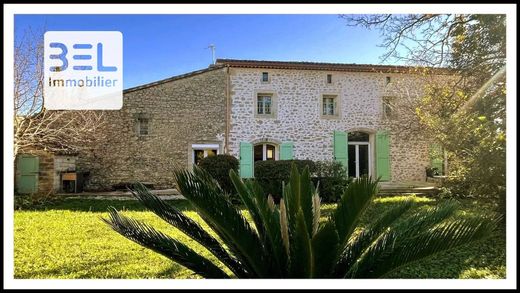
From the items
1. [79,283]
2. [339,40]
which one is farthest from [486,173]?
[79,283]

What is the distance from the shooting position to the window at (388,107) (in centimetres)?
892

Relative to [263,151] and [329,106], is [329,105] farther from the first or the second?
[263,151]

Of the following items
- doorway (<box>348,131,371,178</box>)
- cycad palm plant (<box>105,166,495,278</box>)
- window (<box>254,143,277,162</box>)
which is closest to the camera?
cycad palm plant (<box>105,166,495,278</box>)

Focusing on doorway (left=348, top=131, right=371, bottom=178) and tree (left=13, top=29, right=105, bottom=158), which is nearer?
tree (left=13, top=29, right=105, bottom=158)

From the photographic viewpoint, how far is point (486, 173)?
398cm

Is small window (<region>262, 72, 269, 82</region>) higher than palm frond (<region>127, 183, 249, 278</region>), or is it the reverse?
small window (<region>262, 72, 269, 82</region>)

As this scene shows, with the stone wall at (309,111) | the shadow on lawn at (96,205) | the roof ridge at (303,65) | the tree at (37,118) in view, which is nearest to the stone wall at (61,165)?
the tree at (37,118)

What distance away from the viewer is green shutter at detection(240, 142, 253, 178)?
8.65 meters

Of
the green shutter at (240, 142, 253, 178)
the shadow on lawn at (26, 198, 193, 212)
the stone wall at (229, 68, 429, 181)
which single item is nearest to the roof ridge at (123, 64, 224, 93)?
the stone wall at (229, 68, 429, 181)

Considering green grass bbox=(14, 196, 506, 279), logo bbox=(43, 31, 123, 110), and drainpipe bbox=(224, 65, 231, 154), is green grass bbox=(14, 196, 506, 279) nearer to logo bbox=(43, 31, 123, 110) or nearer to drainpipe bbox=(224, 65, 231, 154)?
logo bbox=(43, 31, 123, 110)

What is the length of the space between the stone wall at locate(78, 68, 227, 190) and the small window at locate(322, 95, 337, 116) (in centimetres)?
279

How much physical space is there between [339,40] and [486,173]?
2.46 m

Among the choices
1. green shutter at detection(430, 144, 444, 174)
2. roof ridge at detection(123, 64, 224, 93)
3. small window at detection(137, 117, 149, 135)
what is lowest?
green shutter at detection(430, 144, 444, 174)

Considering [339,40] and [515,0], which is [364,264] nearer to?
[515,0]
